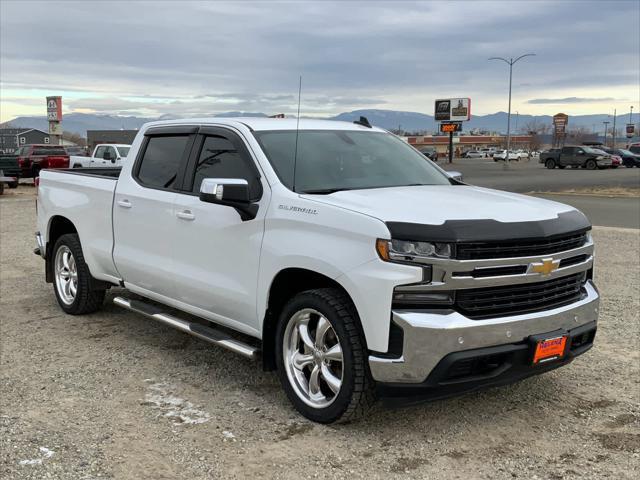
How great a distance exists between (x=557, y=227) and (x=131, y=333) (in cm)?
399

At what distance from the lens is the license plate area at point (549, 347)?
3756 mm

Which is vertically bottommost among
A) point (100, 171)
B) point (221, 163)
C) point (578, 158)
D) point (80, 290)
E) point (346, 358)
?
point (80, 290)

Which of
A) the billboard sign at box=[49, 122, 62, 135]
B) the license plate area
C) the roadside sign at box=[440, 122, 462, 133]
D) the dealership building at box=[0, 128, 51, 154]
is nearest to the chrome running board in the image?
the license plate area

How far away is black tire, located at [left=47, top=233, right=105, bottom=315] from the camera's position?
646 cm

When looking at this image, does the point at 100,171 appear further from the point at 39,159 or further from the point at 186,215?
the point at 39,159

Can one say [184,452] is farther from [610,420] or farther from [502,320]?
[610,420]

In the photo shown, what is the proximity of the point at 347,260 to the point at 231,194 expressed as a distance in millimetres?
948

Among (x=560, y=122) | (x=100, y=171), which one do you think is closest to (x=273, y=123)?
(x=100, y=171)

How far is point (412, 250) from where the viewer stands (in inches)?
139

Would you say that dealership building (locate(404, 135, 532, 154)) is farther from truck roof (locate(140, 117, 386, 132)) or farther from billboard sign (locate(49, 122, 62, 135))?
truck roof (locate(140, 117, 386, 132))

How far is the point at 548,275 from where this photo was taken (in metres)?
3.83

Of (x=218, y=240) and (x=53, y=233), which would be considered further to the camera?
(x=53, y=233)

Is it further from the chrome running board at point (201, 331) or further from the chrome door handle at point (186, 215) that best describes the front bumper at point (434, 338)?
the chrome door handle at point (186, 215)

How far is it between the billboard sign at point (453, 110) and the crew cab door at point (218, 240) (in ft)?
252
